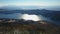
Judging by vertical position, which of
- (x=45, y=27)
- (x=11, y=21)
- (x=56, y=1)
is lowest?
(x=45, y=27)

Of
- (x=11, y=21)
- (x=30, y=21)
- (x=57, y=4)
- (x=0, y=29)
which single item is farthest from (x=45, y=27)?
(x=0, y=29)

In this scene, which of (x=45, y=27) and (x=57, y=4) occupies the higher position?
(x=57, y=4)

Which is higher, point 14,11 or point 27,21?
point 14,11

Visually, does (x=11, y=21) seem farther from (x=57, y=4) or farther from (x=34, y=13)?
(x=57, y=4)

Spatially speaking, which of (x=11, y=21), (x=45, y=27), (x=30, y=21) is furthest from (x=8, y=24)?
(x=45, y=27)

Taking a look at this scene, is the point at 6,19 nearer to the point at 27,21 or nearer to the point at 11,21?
the point at 11,21

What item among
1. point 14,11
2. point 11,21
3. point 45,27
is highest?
point 14,11

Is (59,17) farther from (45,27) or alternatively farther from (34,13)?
(34,13)

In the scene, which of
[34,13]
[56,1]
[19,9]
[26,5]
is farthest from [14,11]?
[56,1]
